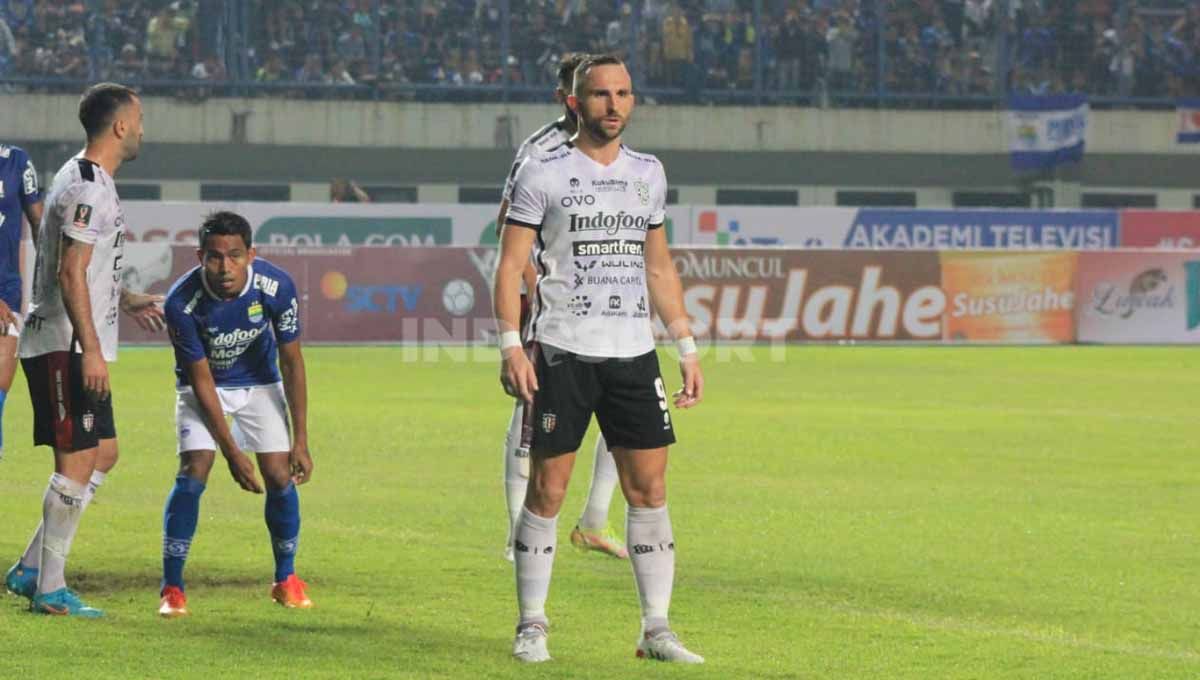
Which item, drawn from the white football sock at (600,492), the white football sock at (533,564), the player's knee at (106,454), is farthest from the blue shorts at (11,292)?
the white football sock at (600,492)

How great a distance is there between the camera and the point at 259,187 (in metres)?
42.4

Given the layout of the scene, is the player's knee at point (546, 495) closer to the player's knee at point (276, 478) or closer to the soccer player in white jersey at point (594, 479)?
the player's knee at point (276, 478)

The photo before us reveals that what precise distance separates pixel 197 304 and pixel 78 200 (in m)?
0.61

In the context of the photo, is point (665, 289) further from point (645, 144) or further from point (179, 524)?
point (645, 144)

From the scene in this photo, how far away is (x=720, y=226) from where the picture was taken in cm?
3456

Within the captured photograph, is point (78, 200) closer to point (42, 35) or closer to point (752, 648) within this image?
point (752, 648)

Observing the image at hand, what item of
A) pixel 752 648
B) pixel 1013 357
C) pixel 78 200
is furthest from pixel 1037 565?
pixel 1013 357

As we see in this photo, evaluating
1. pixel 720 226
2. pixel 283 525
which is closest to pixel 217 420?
pixel 283 525

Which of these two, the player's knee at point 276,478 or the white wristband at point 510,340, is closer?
the white wristband at point 510,340

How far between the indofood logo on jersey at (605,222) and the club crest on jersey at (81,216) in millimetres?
2011

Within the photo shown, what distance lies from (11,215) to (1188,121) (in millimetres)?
39039

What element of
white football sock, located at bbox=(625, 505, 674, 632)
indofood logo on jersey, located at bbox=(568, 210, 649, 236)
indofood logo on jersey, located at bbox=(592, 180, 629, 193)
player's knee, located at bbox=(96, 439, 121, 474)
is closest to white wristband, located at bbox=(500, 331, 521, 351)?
indofood logo on jersey, located at bbox=(568, 210, 649, 236)

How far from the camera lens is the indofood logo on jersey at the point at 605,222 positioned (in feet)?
21.7

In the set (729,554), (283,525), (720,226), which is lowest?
(720,226)
